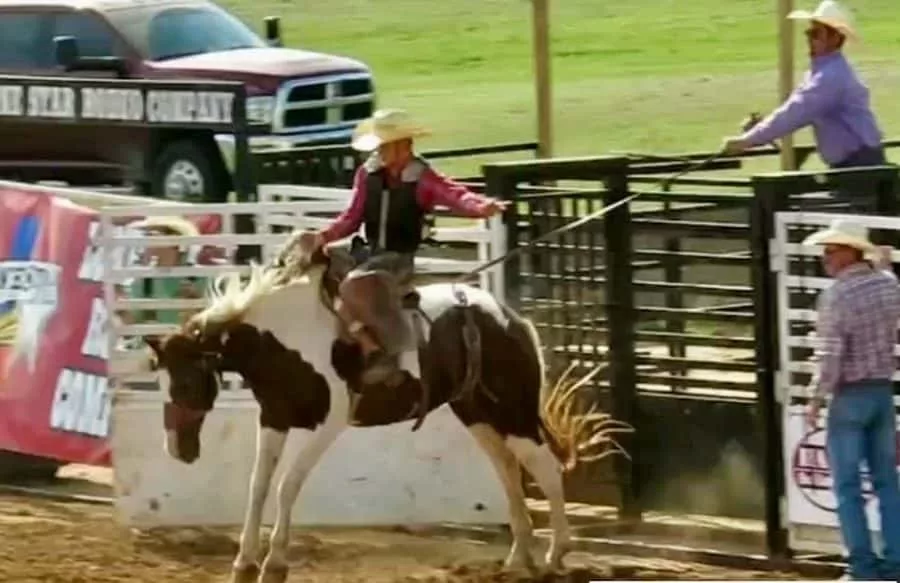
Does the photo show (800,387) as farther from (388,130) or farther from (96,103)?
(96,103)

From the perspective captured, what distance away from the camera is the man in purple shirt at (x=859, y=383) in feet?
31.3

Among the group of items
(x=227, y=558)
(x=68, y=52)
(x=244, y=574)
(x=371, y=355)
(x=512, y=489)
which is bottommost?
(x=227, y=558)

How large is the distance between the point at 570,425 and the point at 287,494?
4.81 ft

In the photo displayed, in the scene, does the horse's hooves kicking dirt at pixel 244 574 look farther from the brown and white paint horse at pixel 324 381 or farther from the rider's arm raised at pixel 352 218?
the rider's arm raised at pixel 352 218

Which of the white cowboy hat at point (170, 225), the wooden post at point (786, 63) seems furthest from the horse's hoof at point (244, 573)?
the wooden post at point (786, 63)

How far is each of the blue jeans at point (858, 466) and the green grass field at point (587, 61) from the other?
16.3 meters

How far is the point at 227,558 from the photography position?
11.3 m

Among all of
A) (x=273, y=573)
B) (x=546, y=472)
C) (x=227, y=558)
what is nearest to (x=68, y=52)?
(x=227, y=558)

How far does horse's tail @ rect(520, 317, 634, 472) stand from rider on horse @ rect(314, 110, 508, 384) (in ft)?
2.25

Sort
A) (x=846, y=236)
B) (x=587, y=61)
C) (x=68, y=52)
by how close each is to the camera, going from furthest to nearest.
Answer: (x=587, y=61) < (x=68, y=52) < (x=846, y=236)

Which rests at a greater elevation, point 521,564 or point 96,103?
point 96,103

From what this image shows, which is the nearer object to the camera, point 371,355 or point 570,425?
point 371,355

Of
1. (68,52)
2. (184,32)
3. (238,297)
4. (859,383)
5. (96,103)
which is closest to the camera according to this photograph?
(859,383)

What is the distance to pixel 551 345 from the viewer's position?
11781mm
